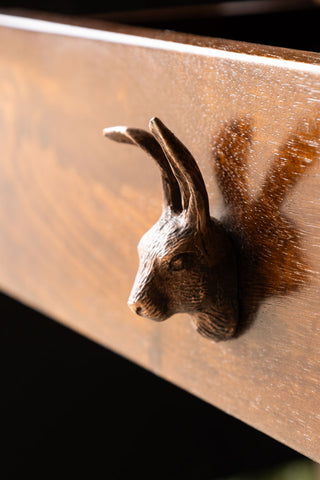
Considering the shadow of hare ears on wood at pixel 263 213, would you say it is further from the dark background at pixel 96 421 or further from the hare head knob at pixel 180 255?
the dark background at pixel 96 421

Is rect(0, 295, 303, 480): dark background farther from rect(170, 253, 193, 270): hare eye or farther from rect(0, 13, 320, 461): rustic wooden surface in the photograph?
rect(170, 253, 193, 270): hare eye

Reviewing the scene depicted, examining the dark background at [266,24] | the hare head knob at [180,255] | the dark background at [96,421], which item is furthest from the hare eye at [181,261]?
the dark background at [96,421]

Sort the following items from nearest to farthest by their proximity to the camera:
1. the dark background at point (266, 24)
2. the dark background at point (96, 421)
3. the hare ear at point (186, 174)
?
the hare ear at point (186, 174)
the dark background at point (266, 24)
the dark background at point (96, 421)

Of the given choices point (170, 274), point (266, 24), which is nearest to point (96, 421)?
point (266, 24)

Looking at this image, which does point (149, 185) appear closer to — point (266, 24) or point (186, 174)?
point (186, 174)

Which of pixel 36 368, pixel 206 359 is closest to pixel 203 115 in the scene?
pixel 206 359

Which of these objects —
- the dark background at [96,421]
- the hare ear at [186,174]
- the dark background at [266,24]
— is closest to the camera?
the hare ear at [186,174]

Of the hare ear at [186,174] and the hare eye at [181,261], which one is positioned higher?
the hare ear at [186,174]

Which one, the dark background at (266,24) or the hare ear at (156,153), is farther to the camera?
the dark background at (266,24)

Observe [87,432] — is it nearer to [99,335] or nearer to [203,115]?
[99,335]
